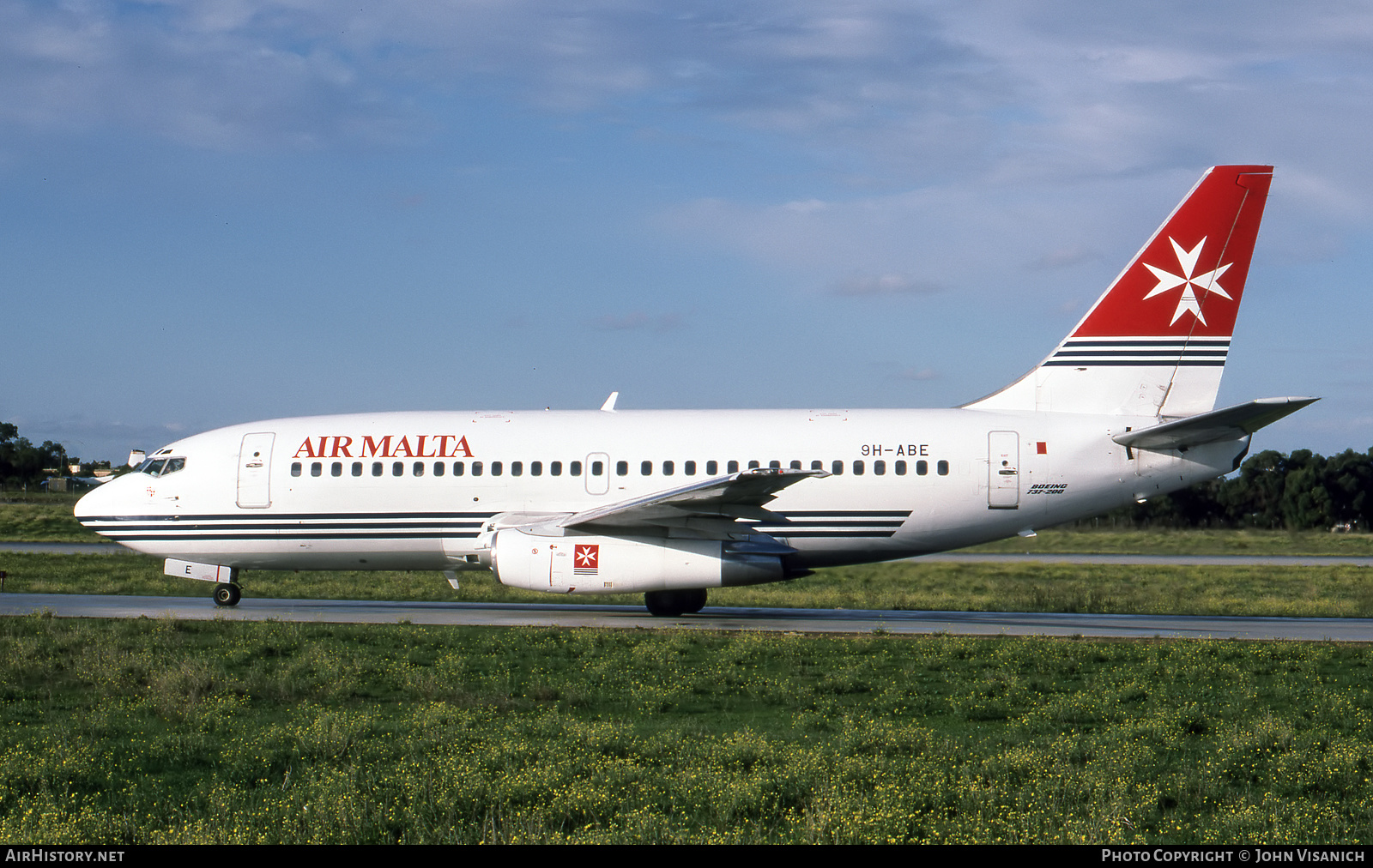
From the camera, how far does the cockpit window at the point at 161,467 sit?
21.9m

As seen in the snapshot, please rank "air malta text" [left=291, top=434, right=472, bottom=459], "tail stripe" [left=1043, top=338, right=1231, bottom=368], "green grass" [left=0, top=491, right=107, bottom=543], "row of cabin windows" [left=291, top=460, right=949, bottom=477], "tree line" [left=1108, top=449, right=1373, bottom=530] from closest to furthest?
1. "row of cabin windows" [left=291, top=460, right=949, bottom=477]
2. "tail stripe" [left=1043, top=338, right=1231, bottom=368]
3. "air malta text" [left=291, top=434, right=472, bottom=459]
4. "green grass" [left=0, top=491, right=107, bottom=543]
5. "tree line" [left=1108, top=449, right=1373, bottom=530]

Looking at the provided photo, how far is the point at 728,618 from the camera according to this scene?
2025 centimetres

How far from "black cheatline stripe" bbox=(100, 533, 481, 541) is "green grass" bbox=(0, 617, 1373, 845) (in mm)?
4677

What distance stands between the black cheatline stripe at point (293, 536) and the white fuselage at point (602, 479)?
0.03m

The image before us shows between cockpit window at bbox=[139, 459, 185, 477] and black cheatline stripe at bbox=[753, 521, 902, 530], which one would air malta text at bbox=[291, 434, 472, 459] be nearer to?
cockpit window at bbox=[139, 459, 185, 477]

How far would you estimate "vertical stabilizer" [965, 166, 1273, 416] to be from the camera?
20.5 meters

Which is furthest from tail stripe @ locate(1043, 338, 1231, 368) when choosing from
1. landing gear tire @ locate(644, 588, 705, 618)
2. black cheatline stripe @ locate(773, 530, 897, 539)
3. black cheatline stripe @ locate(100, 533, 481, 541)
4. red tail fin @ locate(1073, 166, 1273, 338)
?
black cheatline stripe @ locate(100, 533, 481, 541)

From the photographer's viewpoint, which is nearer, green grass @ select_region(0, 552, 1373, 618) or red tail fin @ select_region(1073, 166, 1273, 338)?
red tail fin @ select_region(1073, 166, 1273, 338)

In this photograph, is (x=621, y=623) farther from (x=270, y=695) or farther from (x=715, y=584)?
(x=270, y=695)

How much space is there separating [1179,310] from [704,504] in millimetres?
9040

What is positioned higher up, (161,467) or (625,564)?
(161,467)

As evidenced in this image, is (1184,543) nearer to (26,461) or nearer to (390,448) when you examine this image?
(390,448)

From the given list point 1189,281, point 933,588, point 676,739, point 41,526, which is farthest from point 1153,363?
point 41,526
